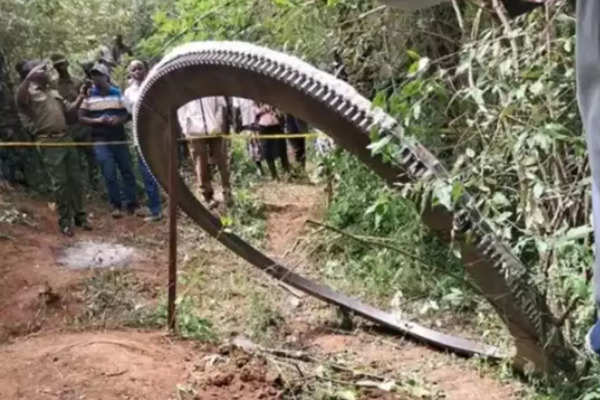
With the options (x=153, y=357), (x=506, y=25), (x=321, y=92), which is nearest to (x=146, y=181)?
(x=153, y=357)

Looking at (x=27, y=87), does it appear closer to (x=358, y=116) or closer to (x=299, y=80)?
(x=299, y=80)

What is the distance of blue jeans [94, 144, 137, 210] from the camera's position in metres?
9.43

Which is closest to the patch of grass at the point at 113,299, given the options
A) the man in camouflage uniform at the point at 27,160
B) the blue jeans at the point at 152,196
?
the blue jeans at the point at 152,196

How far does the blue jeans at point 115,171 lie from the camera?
943 cm

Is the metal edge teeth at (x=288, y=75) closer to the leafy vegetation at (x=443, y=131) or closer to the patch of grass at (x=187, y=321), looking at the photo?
the leafy vegetation at (x=443, y=131)

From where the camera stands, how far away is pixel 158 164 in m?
5.68

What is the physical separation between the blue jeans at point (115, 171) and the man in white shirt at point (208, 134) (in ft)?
2.56

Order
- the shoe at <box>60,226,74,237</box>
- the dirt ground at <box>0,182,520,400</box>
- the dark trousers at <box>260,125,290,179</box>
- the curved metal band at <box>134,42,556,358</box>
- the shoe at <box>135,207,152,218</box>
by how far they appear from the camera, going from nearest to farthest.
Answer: the curved metal band at <box>134,42,556,358</box> < the dirt ground at <box>0,182,520,400</box> < the shoe at <box>60,226,74,237</box> < the shoe at <box>135,207,152,218</box> < the dark trousers at <box>260,125,290,179</box>

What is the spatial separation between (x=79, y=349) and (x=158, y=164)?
1.45m

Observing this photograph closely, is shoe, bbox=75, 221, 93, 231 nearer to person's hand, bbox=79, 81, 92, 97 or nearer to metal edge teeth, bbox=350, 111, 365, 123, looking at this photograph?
person's hand, bbox=79, 81, 92, 97

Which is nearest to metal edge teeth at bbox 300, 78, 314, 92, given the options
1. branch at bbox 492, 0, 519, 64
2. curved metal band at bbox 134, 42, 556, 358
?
curved metal band at bbox 134, 42, 556, 358

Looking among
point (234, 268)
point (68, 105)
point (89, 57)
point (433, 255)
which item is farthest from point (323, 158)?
point (89, 57)

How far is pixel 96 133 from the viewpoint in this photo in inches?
372

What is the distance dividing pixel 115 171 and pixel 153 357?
5207 mm
